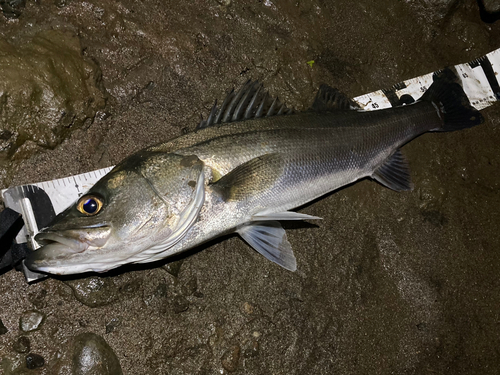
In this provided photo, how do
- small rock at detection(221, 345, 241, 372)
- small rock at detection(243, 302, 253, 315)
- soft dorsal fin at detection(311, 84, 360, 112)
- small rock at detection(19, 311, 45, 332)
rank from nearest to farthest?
small rock at detection(19, 311, 45, 332)
small rock at detection(221, 345, 241, 372)
small rock at detection(243, 302, 253, 315)
soft dorsal fin at detection(311, 84, 360, 112)

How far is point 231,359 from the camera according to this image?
2.79m

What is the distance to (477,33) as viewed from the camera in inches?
152

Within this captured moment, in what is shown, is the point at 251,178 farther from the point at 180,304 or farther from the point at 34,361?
the point at 34,361

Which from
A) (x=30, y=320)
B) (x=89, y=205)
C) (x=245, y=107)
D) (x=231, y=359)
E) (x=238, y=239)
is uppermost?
(x=245, y=107)

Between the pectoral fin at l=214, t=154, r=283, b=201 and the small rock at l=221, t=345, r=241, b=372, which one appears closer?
the pectoral fin at l=214, t=154, r=283, b=201

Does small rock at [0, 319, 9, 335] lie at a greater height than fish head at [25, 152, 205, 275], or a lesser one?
lesser

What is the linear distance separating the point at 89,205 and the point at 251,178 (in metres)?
1.08

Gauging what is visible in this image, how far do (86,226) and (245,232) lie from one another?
1.14 metres

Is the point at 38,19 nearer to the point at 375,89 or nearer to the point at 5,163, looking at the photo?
the point at 5,163

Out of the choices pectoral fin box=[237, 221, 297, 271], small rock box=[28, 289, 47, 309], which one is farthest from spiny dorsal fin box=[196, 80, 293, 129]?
small rock box=[28, 289, 47, 309]

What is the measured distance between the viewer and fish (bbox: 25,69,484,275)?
2.14m

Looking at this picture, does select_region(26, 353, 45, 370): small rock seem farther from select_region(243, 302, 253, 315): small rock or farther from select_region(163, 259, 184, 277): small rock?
select_region(243, 302, 253, 315): small rock

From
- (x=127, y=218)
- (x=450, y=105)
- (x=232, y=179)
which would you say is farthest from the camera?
(x=450, y=105)

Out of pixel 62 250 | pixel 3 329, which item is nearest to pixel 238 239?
pixel 62 250
